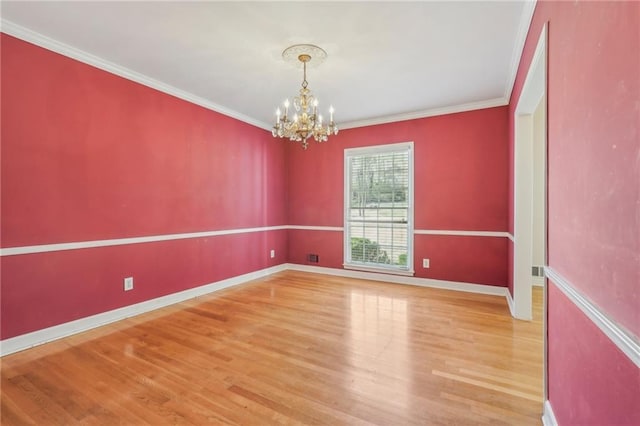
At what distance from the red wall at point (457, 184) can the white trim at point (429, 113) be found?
0.21 feet

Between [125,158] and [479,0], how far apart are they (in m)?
3.45

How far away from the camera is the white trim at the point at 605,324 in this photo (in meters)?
0.78

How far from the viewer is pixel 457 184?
13.8 feet

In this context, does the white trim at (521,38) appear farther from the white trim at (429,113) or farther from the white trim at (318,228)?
the white trim at (318,228)

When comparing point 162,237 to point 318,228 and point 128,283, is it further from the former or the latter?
point 318,228

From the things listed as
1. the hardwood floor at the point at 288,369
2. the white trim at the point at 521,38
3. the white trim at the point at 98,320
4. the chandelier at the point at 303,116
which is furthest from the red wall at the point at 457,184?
the white trim at the point at 98,320

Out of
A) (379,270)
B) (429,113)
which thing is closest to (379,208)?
(379,270)

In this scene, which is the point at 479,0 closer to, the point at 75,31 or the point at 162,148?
Result: the point at 75,31

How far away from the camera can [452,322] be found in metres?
3.00

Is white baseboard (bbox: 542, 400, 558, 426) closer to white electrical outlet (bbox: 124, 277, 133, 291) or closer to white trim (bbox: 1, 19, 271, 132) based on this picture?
white electrical outlet (bbox: 124, 277, 133, 291)

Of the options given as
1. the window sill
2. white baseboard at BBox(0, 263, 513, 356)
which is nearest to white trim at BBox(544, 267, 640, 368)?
white baseboard at BBox(0, 263, 513, 356)

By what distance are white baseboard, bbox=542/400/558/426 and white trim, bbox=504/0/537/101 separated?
2424 millimetres

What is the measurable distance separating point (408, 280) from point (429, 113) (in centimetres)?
251

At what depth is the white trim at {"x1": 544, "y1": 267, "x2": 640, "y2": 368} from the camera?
2.57 feet
